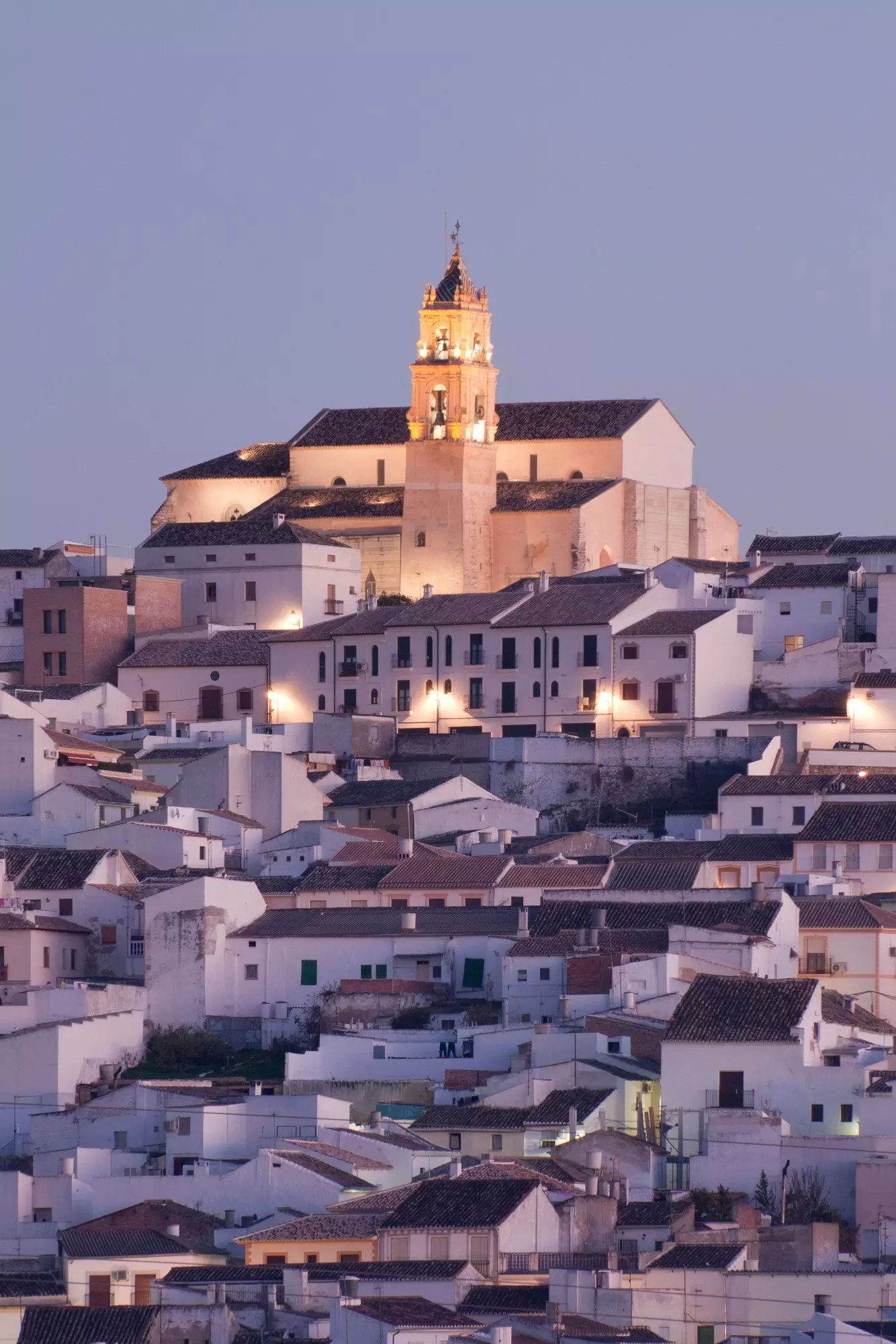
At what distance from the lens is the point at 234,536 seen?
270 ft

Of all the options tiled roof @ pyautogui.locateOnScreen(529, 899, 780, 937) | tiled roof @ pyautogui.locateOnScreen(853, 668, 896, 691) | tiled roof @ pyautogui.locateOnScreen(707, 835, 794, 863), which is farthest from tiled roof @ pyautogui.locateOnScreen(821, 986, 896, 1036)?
tiled roof @ pyautogui.locateOnScreen(853, 668, 896, 691)

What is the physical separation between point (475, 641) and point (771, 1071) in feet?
88.5

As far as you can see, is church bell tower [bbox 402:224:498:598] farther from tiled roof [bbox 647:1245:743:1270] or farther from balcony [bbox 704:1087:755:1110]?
tiled roof [bbox 647:1245:743:1270]

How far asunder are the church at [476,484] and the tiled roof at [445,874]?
24.2m

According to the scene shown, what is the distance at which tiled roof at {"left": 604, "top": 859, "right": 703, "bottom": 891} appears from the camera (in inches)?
2291

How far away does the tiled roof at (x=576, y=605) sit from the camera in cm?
7325

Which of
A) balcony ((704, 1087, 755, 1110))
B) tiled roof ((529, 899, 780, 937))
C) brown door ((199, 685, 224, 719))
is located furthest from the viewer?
brown door ((199, 685, 224, 719))

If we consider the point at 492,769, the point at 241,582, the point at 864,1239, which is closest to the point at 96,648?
the point at 241,582

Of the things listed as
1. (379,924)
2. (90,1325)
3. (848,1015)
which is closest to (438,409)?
(379,924)

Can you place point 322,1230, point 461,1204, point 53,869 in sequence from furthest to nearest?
point 53,869
point 322,1230
point 461,1204

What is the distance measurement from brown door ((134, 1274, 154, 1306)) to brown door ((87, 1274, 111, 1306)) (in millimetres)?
306

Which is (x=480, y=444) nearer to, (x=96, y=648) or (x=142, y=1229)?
(x=96, y=648)

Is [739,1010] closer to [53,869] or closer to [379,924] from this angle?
A: [379,924]

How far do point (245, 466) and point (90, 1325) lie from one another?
55197 mm
